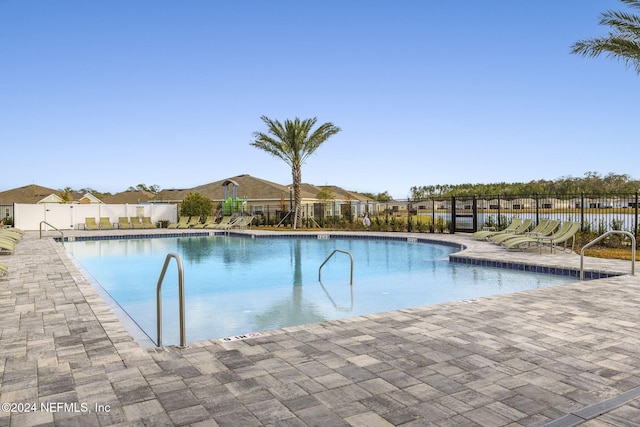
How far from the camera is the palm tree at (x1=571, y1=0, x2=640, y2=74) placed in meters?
10.9

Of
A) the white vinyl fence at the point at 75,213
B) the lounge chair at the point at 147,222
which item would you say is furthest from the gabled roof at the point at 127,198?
the lounge chair at the point at 147,222

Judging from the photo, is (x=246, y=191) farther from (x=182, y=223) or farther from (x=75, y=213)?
(x=75, y=213)

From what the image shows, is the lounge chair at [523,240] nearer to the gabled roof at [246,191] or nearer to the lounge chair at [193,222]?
the lounge chair at [193,222]

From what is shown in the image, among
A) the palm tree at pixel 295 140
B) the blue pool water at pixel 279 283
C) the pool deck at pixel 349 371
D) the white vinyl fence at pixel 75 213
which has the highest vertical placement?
the palm tree at pixel 295 140

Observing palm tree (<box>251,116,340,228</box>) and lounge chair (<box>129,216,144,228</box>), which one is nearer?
palm tree (<box>251,116,340,228</box>)

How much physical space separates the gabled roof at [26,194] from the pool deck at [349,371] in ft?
156

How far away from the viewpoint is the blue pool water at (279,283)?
7.00m

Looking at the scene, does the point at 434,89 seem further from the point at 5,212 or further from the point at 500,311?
the point at 5,212

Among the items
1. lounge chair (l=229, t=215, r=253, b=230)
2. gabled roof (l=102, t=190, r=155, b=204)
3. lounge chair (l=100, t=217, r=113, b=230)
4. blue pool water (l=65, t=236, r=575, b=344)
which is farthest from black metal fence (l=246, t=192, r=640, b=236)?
gabled roof (l=102, t=190, r=155, b=204)

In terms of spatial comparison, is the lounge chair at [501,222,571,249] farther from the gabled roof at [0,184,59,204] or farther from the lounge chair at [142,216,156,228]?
the gabled roof at [0,184,59,204]

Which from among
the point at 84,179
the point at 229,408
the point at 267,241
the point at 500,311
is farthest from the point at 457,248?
the point at 84,179

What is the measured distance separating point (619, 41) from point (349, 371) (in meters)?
11.8

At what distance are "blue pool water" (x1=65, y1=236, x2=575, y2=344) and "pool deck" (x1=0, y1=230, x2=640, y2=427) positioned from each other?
158 centimetres

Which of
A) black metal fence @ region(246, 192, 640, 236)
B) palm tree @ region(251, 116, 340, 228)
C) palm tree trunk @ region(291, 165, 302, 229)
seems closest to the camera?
black metal fence @ region(246, 192, 640, 236)
